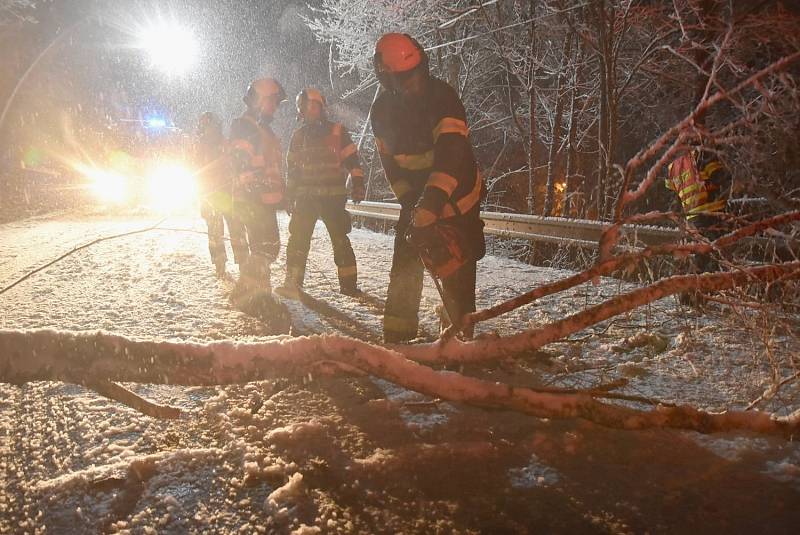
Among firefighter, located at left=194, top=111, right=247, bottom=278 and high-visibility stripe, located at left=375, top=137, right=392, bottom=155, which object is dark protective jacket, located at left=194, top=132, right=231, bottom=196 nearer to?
firefighter, located at left=194, top=111, right=247, bottom=278

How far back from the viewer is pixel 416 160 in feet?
10.5

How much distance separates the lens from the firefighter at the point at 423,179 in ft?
9.45

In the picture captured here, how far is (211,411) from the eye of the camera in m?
2.60

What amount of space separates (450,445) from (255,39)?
2847 centimetres

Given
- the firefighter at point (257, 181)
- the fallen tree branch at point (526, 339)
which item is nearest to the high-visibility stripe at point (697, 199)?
the fallen tree branch at point (526, 339)

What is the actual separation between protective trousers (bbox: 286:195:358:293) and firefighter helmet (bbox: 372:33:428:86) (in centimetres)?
219

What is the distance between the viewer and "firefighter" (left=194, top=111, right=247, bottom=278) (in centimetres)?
532

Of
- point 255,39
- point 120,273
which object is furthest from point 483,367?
point 255,39

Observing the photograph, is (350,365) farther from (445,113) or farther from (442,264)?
(445,113)

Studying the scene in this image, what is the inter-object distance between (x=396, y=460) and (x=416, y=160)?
180cm

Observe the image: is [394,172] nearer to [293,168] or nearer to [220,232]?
[293,168]

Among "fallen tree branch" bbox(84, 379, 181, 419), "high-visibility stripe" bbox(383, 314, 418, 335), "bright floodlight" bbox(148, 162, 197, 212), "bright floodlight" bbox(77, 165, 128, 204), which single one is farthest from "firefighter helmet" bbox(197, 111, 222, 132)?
"bright floodlight" bbox(77, 165, 128, 204)

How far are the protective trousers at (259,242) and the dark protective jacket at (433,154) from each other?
83.8 inches

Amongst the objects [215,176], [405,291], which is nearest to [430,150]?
[405,291]
